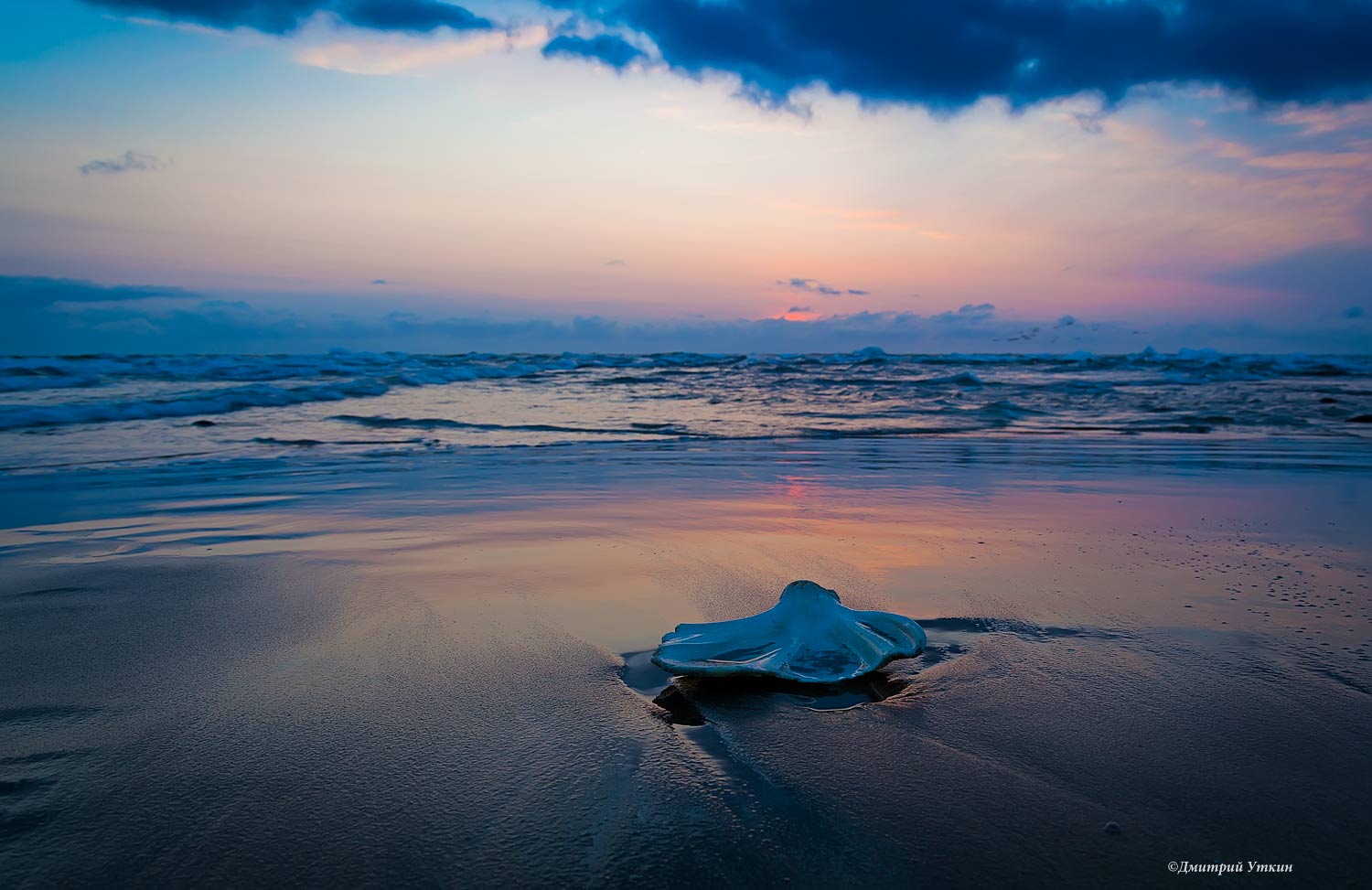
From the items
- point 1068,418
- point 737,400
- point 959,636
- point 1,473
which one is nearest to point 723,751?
point 959,636

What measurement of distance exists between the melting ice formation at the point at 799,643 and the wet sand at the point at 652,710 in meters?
0.08

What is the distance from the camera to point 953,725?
2004 mm

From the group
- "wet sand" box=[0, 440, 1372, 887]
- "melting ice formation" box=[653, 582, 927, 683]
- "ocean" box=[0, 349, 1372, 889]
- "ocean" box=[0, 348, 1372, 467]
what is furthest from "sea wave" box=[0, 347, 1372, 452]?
"melting ice formation" box=[653, 582, 927, 683]

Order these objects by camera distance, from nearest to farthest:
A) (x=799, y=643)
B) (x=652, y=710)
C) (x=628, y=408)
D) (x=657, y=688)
A: (x=652, y=710) → (x=657, y=688) → (x=799, y=643) → (x=628, y=408)

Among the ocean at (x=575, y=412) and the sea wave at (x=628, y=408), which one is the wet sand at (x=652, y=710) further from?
the sea wave at (x=628, y=408)

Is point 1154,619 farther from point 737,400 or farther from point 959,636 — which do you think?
point 737,400

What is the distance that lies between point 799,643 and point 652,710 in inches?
21.1

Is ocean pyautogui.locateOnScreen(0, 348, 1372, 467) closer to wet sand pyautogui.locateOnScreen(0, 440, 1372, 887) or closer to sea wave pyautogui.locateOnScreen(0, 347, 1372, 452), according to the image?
sea wave pyautogui.locateOnScreen(0, 347, 1372, 452)

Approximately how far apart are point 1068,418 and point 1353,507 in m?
8.41

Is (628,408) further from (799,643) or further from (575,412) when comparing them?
(799,643)

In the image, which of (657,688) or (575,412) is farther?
(575,412)

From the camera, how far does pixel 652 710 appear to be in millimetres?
2090

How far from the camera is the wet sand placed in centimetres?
149

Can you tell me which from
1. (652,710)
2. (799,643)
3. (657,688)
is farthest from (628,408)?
(652,710)
